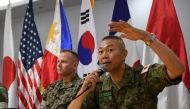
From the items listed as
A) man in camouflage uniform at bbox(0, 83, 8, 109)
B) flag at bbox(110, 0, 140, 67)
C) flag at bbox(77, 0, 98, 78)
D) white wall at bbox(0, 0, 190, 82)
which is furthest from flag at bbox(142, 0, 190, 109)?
man in camouflage uniform at bbox(0, 83, 8, 109)

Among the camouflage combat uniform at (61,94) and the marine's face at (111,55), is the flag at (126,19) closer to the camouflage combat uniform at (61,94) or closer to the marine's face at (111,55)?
the camouflage combat uniform at (61,94)

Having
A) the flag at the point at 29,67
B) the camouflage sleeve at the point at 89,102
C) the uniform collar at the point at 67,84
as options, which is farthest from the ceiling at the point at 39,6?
the camouflage sleeve at the point at 89,102

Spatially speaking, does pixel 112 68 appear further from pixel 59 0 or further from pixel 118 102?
pixel 59 0

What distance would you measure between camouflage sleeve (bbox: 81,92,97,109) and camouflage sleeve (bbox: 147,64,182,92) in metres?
0.36

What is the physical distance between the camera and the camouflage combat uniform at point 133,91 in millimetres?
1493

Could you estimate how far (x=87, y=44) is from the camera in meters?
3.28

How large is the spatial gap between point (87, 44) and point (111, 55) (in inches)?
67.1

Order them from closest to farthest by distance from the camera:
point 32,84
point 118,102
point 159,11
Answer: point 118,102 → point 159,11 → point 32,84

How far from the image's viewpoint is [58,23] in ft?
11.6

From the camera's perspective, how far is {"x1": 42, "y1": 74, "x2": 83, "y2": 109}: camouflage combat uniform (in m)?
2.29

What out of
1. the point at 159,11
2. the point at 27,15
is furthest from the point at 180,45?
the point at 27,15

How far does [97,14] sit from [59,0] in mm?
586

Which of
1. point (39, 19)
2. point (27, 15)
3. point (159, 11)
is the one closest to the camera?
point (159, 11)

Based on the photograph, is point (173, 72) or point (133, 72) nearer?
point (173, 72)
